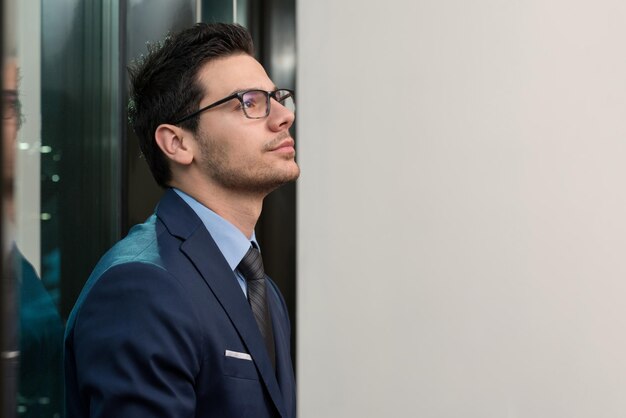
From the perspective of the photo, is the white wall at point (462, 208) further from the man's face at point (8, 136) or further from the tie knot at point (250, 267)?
the man's face at point (8, 136)

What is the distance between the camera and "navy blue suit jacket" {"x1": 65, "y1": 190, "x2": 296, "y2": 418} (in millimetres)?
1120

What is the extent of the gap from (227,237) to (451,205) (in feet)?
3.42

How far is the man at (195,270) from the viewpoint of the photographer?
114 cm

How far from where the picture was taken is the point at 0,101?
2.74ft

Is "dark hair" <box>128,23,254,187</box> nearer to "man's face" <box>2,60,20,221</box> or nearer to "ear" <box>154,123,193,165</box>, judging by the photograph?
"ear" <box>154,123,193,165</box>

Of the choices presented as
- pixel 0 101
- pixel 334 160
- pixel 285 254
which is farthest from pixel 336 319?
pixel 0 101

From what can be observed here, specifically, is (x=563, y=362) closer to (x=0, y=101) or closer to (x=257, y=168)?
(x=257, y=168)

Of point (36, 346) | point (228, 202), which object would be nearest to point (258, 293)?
point (228, 202)

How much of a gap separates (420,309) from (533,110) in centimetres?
70

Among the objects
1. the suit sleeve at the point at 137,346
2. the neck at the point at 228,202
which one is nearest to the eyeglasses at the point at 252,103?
the neck at the point at 228,202

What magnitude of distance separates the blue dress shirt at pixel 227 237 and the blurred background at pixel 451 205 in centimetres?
73

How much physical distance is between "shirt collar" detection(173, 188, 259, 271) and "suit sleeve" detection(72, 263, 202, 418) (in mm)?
231

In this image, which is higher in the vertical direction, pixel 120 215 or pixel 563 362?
pixel 120 215

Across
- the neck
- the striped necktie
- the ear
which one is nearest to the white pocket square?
the striped necktie
